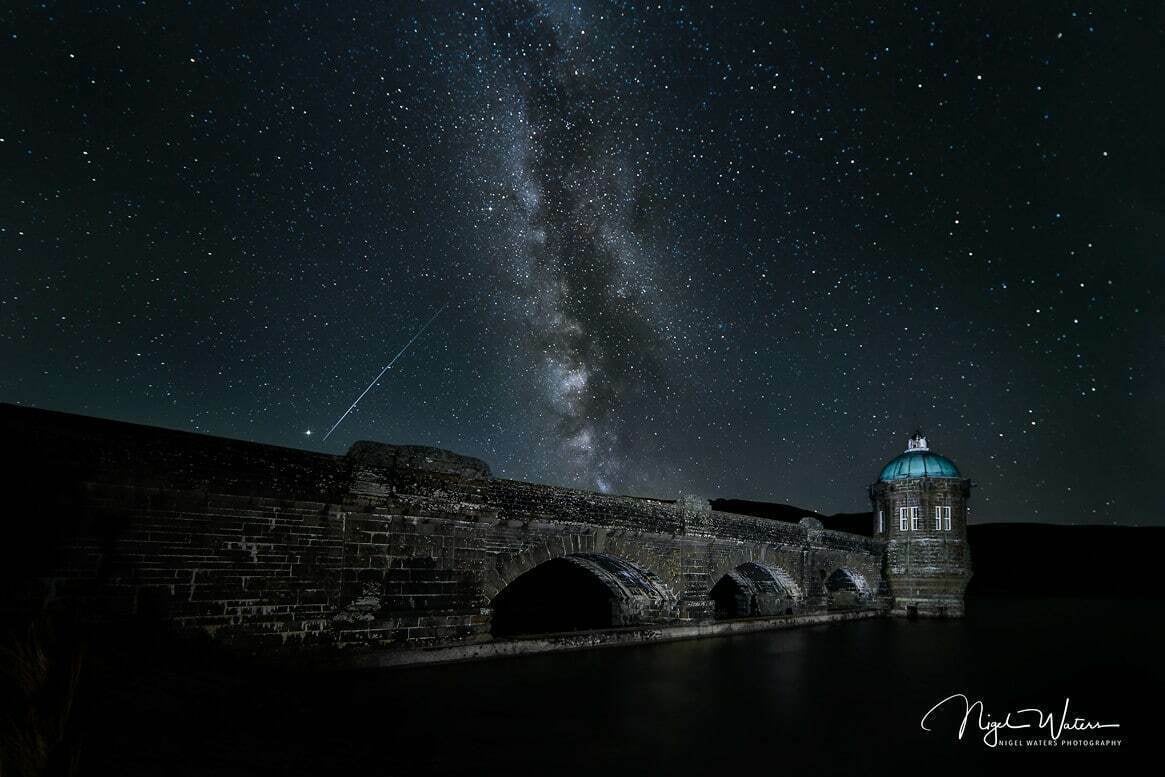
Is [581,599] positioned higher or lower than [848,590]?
lower

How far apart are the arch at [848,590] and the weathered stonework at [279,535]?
16851 millimetres

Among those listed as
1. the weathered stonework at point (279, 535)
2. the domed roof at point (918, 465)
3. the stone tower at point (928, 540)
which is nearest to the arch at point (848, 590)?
the stone tower at point (928, 540)

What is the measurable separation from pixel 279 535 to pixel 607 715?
5794 millimetres

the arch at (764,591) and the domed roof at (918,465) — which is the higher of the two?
the domed roof at (918,465)

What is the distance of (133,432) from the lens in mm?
9180

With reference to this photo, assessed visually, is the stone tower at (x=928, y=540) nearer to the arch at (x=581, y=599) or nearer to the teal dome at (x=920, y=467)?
the teal dome at (x=920, y=467)

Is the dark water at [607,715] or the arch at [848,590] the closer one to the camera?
the dark water at [607,715]

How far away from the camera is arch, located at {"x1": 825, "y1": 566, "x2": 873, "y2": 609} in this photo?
97.2 ft

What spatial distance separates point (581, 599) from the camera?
35.7 m

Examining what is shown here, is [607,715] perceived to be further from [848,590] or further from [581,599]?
[581,599]

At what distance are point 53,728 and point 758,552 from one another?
20.1 meters
